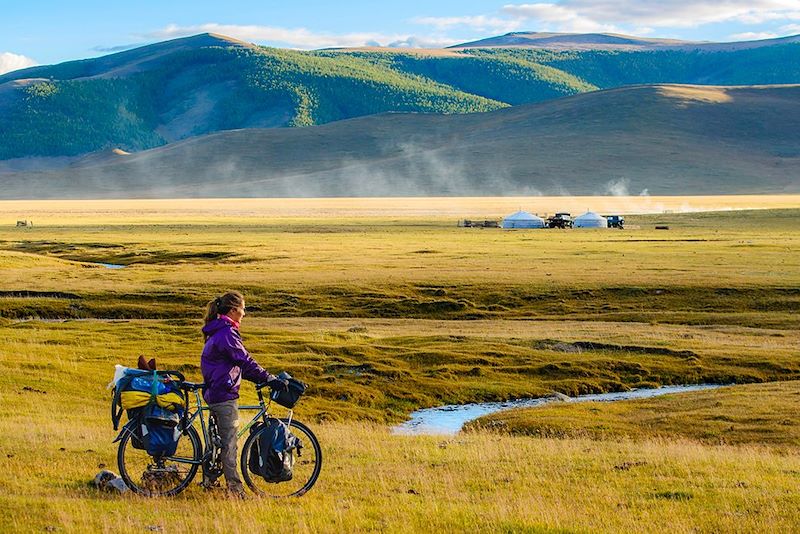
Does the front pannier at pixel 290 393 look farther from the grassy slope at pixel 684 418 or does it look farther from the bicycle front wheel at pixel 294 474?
the grassy slope at pixel 684 418

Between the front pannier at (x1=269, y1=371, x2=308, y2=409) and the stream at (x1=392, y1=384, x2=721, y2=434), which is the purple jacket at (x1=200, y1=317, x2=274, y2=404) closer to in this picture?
the front pannier at (x1=269, y1=371, x2=308, y2=409)

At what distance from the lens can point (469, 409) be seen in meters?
33.8

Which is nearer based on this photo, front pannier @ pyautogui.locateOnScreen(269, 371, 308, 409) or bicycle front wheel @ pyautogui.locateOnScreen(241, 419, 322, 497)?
front pannier @ pyautogui.locateOnScreen(269, 371, 308, 409)

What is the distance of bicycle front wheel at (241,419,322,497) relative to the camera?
14078 mm

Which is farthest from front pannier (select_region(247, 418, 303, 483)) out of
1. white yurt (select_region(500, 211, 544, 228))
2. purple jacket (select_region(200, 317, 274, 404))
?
white yurt (select_region(500, 211, 544, 228))

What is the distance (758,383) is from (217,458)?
25985mm

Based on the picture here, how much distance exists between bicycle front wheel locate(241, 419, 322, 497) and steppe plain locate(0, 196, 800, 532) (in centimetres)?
27

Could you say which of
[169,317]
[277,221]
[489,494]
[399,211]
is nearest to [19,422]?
[489,494]

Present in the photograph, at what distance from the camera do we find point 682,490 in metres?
15.9

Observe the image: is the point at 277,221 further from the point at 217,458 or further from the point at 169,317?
the point at 217,458

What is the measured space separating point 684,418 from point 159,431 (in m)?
19.2

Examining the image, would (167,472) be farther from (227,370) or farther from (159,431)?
(227,370)

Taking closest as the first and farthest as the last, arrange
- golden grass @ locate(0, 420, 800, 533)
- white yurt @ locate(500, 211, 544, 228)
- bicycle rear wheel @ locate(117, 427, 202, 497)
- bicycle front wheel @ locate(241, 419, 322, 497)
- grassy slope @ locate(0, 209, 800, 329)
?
golden grass @ locate(0, 420, 800, 533)
bicycle front wheel @ locate(241, 419, 322, 497)
bicycle rear wheel @ locate(117, 427, 202, 497)
grassy slope @ locate(0, 209, 800, 329)
white yurt @ locate(500, 211, 544, 228)

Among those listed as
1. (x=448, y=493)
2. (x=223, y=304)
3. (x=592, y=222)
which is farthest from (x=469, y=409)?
(x=592, y=222)
